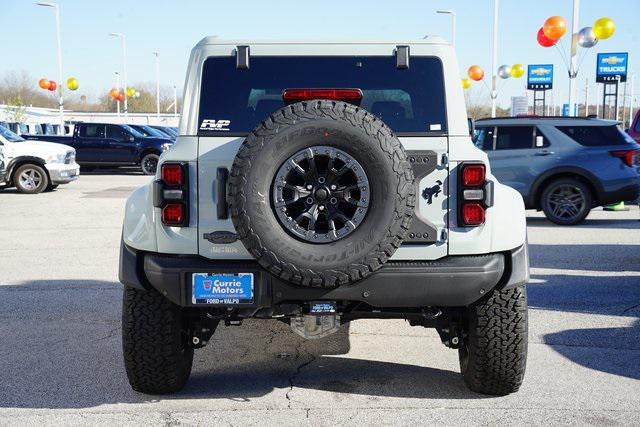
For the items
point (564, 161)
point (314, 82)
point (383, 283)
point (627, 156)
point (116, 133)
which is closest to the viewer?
point (383, 283)

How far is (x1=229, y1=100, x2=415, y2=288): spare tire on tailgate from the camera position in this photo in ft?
13.0

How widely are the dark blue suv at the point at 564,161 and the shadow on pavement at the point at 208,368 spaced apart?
7753 millimetres

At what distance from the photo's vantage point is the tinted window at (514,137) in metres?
13.4

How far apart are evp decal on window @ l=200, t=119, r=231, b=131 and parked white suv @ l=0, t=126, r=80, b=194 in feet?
52.4

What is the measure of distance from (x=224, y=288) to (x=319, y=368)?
4.64 feet

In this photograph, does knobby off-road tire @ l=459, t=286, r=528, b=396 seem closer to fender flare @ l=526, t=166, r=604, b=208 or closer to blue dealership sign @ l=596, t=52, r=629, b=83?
fender flare @ l=526, t=166, r=604, b=208

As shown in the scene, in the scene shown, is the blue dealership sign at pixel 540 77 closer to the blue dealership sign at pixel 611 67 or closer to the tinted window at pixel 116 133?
the blue dealership sign at pixel 611 67

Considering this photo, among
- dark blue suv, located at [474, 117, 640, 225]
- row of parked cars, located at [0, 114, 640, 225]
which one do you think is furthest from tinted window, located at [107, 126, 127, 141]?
dark blue suv, located at [474, 117, 640, 225]

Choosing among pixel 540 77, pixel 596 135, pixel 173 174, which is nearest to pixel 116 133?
pixel 596 135

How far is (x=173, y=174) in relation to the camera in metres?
4.30

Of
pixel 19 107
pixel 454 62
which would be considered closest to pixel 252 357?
pixel 454 62

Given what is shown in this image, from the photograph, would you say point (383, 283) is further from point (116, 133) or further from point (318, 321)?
point (116, 133)

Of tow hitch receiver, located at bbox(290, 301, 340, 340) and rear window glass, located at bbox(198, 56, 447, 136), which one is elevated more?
rear window glass, located at bbox(198, 56, 447, 136)

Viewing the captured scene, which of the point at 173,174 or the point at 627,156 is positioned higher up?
the point at 173,174
